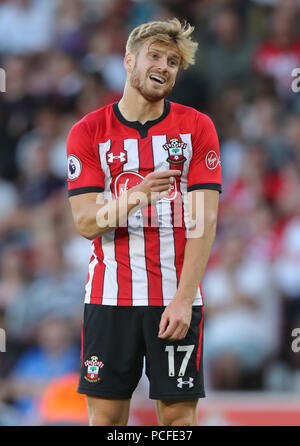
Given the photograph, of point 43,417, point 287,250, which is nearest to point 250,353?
point 287,250

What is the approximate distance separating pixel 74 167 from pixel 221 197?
11.6ft

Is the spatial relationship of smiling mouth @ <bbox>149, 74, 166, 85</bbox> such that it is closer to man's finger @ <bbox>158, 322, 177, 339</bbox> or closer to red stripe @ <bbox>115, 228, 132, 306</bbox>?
red stripe @ <bbox>115, 228, 132, 306</bbox>

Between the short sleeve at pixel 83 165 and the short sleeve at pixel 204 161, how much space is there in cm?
35

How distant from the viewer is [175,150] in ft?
9.70

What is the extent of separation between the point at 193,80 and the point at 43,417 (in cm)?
339

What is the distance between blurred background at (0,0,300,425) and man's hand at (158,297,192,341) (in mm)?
1960

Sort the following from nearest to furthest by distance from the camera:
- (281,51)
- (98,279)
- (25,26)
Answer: (98,279)
(281,51)
(25,26)

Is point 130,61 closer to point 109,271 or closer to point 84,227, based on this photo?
point 84,227

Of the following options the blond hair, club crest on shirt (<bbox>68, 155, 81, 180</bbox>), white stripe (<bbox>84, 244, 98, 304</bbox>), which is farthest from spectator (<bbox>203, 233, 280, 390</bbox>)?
the blond hair

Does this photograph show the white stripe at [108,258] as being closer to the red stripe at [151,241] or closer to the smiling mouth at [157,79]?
the red stripe at [151,241]

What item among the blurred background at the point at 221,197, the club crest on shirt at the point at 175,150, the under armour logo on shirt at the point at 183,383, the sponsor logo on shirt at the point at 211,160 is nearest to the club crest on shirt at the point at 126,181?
the club crest on shirt at the point at 175,150

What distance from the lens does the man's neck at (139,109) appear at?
302cm

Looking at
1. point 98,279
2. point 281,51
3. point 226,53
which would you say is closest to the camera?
point 98,279

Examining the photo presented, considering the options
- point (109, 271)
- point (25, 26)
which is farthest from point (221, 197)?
point (109, 271)
